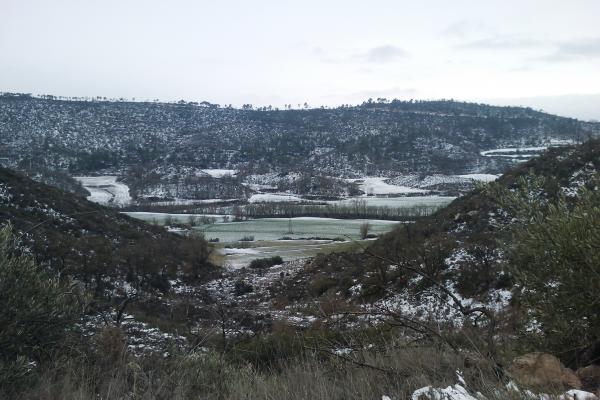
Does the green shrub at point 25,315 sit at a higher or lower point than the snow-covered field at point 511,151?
higher

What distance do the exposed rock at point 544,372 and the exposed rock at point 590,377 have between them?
13cm

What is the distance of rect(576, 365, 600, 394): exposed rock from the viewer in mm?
3334

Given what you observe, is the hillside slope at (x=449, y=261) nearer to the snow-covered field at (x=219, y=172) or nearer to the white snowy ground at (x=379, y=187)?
the white snowy ground at (x=379, y=187)

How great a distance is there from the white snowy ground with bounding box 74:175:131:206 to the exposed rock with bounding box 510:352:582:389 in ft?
330

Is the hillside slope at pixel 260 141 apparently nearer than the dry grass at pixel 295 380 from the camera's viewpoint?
No

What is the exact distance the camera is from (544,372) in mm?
3248

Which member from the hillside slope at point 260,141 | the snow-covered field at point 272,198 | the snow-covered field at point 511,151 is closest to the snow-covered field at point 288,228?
the snow-covered field at point 272,198

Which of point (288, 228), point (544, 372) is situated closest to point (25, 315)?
point (544, 372)

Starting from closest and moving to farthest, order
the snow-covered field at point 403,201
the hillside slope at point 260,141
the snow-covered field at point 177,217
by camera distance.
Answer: the snow-covered field at point 177,217
the snow-covered field at point 403,201
the hillside slope at point 260,141

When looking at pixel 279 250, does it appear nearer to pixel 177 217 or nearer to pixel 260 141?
pixel 177 217

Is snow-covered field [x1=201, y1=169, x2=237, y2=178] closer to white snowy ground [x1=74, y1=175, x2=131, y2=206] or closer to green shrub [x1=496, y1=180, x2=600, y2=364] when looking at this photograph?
white snowy ground [x1=74, y1=175, x2=131, y2=206]

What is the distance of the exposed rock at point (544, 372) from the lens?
3.12 metres

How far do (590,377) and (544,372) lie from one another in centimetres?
52

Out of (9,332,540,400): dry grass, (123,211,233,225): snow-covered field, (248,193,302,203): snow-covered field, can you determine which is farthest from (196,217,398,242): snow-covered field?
(9,332,540,400): dry grass
